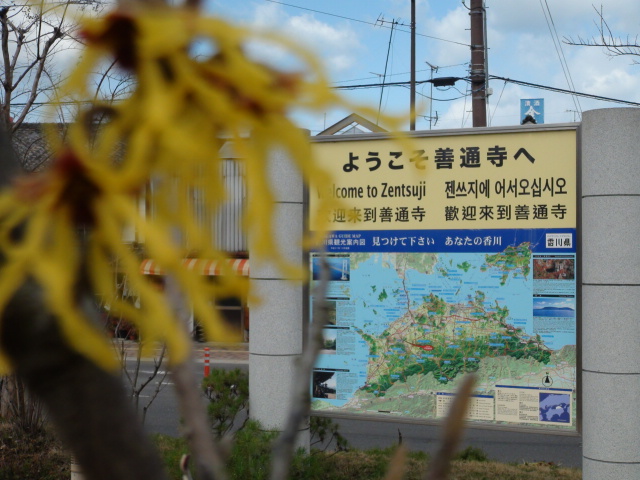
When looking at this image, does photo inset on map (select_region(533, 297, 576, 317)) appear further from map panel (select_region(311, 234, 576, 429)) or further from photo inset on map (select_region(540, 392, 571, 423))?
photo inset on map (select_region(540, 392, 571, 423))

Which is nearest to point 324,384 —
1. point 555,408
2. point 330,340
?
point 330,340

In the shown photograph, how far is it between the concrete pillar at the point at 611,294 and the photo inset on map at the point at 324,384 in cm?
199

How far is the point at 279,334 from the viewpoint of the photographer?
241 inches

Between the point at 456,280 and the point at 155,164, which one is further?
the point at 456,280

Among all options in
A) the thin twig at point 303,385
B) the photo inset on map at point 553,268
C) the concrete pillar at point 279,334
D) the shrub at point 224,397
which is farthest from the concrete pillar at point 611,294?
the thin twig at point 303,385

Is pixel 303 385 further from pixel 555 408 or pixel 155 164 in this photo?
pixel 555 408

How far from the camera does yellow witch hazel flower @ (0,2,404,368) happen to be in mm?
541

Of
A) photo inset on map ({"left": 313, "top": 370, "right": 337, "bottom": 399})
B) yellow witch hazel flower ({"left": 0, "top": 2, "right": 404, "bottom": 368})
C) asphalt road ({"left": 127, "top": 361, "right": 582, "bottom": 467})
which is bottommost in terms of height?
asphalt road ({"left": 127, "top": 361, "right": 582, "bottom": 467})

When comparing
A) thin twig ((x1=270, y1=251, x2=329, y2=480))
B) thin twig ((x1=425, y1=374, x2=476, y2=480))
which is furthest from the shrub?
thin twig ((x1=425, y1=374, x2=476, y2=480))

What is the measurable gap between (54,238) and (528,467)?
7926mm

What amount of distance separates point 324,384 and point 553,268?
6.92ft

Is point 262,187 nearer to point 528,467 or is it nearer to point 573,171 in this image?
point 573,171

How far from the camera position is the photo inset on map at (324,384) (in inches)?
242

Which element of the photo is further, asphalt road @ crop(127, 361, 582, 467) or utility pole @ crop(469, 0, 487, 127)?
utility pole @ crop(469, 0, 487, 127)
